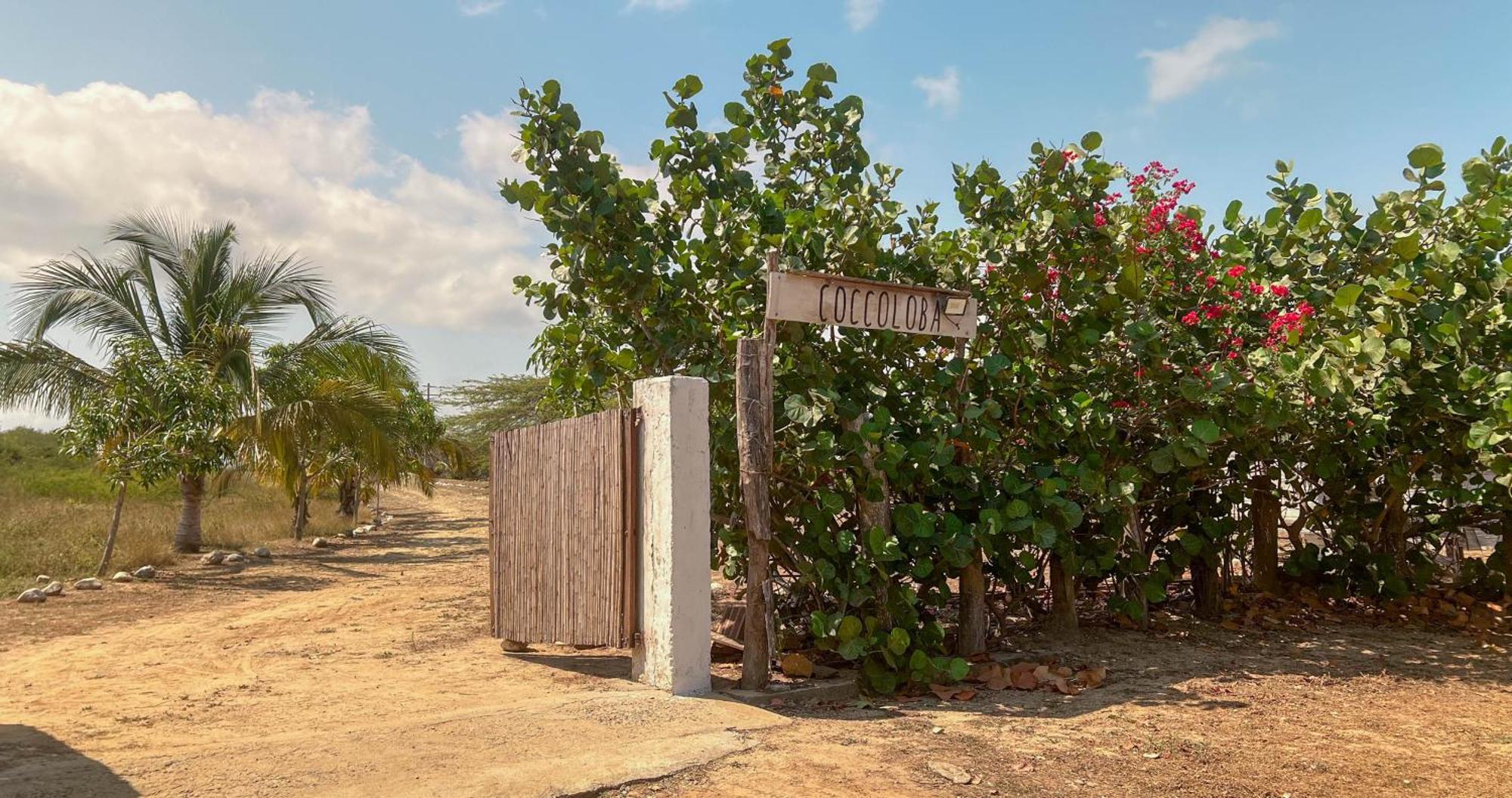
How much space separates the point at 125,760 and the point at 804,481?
11.0ft

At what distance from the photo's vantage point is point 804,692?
5.03 meters

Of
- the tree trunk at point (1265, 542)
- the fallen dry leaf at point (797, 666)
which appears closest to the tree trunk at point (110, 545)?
→ the fallen dry leaf at point (797, 666)

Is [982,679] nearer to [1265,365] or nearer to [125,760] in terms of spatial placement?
[1265,365]

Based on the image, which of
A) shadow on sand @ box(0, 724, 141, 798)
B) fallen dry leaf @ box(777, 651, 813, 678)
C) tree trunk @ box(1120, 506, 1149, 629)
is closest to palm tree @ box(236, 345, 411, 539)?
shadow on sand @ box(0, 724, 141, 798)

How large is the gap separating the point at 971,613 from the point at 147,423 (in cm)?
994

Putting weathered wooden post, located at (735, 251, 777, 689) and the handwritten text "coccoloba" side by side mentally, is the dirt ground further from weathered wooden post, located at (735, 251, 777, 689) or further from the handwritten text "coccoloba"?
the handwritten text "coccoloba"

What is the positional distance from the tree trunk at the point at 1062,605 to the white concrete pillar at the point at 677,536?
8.78 feet

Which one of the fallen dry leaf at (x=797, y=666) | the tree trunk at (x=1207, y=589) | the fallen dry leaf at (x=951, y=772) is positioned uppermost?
the tree trunk at (x=1207, y=589)

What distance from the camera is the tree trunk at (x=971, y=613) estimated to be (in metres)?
5.96

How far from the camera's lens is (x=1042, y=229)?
17.8ft

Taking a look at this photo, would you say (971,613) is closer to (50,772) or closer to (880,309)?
(880,309)

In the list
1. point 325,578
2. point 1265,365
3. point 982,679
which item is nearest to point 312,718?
point 982,679

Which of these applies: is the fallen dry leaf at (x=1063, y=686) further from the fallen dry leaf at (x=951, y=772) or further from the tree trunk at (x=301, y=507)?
the tree trunk at (x=301, y=507)

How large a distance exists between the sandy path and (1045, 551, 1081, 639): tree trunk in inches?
108
